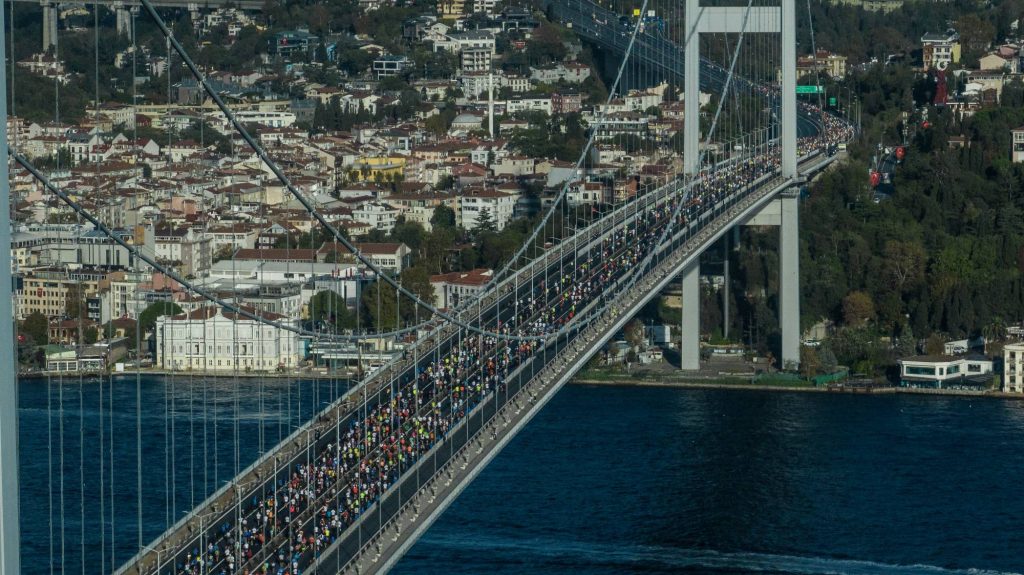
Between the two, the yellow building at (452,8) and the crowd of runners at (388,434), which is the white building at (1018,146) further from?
the yellow building at (452,8)

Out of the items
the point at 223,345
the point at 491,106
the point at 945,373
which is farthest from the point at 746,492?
the point at 491,106

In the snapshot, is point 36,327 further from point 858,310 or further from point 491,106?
point 491,106

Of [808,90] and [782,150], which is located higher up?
[808,90]

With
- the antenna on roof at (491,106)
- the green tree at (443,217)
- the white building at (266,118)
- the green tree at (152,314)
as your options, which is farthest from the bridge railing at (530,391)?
the white building at (266,118)

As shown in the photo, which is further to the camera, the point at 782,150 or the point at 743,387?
the point at 782,150

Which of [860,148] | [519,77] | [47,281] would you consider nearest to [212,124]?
[519,77]

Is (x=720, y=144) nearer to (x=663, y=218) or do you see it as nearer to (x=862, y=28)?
(x=663, y=218)

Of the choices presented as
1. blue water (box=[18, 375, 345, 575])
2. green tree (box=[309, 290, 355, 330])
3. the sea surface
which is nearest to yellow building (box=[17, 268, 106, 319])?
blue water (box=[18, 375, 345, 575])
